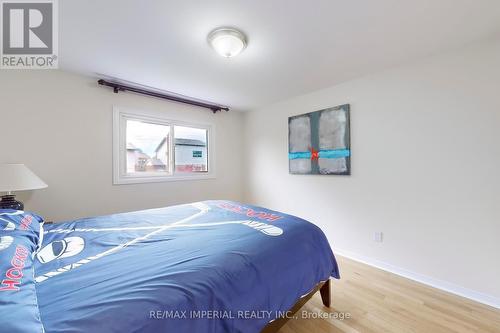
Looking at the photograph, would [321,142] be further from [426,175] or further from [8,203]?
[8,203]

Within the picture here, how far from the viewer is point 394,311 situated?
169cm

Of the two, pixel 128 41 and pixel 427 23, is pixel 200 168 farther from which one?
pixel 427 23

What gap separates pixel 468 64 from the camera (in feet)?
6.16

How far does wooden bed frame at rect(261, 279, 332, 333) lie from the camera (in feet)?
4.05

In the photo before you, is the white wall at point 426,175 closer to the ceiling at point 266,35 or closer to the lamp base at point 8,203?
the ceiling at point 266,35

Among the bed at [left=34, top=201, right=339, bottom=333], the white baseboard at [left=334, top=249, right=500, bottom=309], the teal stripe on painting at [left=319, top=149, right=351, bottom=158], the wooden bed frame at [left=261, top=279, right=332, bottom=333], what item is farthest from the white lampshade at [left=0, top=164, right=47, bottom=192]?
the white baseboard at [left=334, top=249, right=500, bottom=309]

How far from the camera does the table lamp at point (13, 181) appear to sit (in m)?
1.71

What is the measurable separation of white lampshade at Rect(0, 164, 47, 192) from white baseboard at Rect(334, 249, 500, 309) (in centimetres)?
352

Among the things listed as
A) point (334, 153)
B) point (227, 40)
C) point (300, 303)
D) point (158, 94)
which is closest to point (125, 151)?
point (158, 94)

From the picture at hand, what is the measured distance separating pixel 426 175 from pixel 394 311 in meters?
1.34

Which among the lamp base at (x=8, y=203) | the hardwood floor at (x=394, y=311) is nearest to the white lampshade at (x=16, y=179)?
the lamp base at (x=8, y=203)

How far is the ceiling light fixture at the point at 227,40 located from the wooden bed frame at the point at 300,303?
2.06m

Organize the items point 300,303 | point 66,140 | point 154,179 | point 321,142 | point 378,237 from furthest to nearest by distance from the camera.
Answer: point 154,179 → point 321,142 → point 378,237 → point 66,140 → point 300,303

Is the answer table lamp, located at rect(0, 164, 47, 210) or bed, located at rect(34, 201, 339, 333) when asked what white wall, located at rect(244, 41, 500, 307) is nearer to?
bed, located at rect(34, 201, 339, 333)
